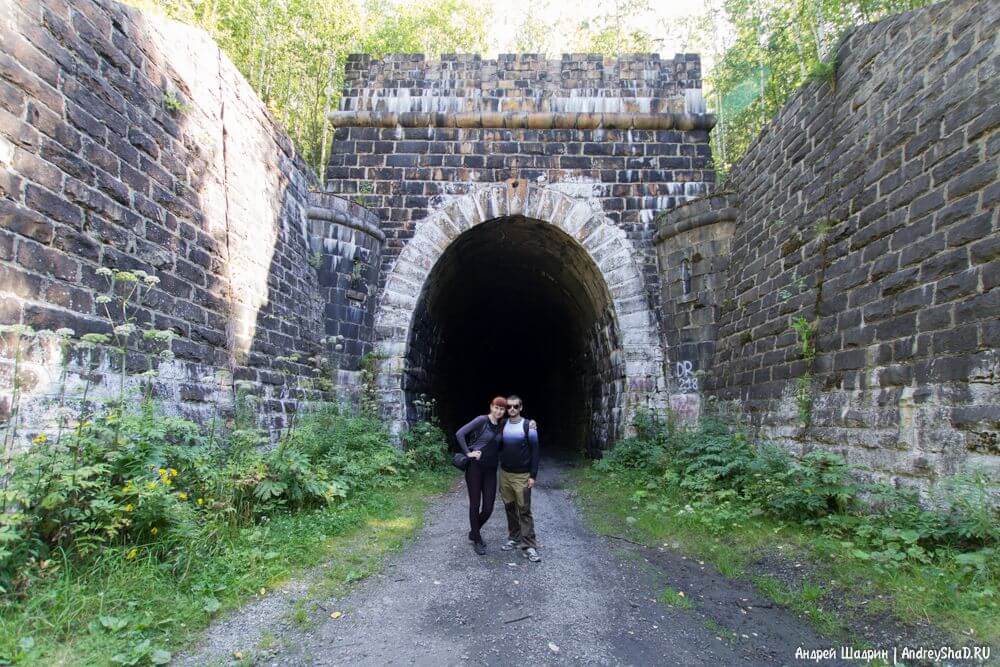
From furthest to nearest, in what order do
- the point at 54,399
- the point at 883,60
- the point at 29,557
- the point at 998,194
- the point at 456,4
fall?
1. the point at 456,4
2. the point at 883,60
3. the point at 998,194
4. the point at 54,399
5. the point at 29,557

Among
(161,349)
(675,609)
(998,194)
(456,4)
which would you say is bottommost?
(675,609)

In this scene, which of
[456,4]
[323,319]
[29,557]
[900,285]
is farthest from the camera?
[456,4]

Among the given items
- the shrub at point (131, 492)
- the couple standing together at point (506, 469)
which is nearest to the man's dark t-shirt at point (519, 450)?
the couple standing together at point (506, 469)

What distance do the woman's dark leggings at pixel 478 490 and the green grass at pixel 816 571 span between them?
164cm

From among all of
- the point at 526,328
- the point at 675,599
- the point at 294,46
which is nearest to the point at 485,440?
the point at 675,599

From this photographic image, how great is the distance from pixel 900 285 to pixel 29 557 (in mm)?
7047

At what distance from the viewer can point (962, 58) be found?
4.53m

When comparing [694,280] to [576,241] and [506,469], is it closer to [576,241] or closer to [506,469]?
[576,241]

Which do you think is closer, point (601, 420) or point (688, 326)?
point (688, 326)

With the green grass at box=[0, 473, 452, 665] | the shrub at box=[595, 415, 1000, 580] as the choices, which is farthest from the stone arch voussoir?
the green grass at box=[0, 473, 452, 665]

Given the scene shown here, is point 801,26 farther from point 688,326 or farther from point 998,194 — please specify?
point 998,194

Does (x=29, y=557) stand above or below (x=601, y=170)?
below

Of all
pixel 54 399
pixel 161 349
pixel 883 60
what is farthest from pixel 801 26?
pixel 54 399

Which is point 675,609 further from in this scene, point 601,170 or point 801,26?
point 801,26
